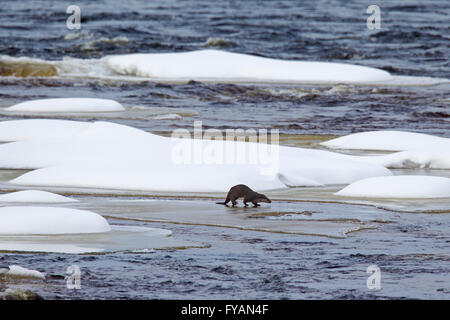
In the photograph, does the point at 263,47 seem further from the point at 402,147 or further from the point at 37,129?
the point at 37,129

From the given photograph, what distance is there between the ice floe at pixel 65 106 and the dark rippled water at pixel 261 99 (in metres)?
0.88

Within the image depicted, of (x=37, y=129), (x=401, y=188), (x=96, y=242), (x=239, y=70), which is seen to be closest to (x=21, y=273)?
(x=96, y=242)

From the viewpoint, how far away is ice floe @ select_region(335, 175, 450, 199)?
42.5 ft

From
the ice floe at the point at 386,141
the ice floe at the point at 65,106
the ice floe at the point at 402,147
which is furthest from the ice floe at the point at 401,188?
the ice floe at the point at 65,106

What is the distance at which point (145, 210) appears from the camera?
469 inches

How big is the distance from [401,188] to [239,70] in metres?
19.5

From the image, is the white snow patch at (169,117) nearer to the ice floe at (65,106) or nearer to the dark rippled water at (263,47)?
the dark rippled water at (263,47)

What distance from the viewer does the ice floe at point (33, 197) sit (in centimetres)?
1201

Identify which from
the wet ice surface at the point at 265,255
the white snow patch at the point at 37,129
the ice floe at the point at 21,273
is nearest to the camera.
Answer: the wet ice surface at the point at 265,255

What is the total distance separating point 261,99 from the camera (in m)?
27.4
